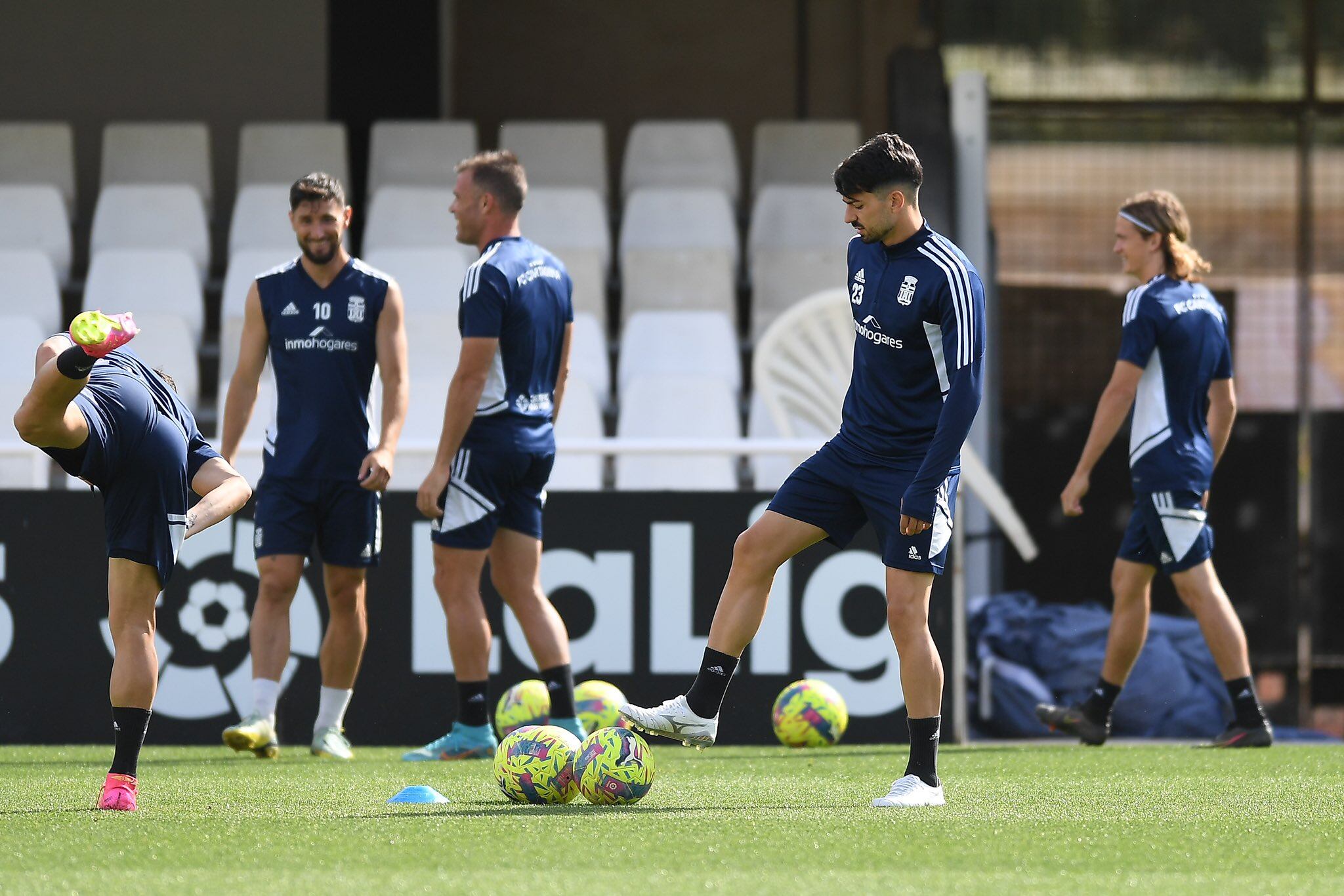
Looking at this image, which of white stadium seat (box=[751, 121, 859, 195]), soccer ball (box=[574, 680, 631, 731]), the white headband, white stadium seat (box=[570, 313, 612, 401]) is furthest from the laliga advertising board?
white stadium seat (box=[751, 121, 859, 195])

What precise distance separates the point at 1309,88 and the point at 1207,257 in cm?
117

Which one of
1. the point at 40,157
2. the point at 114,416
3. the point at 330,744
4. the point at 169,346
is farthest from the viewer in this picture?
the point at 40,157

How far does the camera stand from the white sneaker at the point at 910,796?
4883 millimetres

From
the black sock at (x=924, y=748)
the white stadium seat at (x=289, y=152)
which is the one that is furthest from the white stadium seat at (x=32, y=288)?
the black sock at (x=924, y=748)

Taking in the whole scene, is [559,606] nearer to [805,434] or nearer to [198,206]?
[805,434]

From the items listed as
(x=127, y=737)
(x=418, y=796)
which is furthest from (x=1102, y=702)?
(x=127, y=737)

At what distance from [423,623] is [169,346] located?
9.85 ft

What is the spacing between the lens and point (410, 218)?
11.0m

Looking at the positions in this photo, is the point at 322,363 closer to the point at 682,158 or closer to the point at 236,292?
the point at 236,292

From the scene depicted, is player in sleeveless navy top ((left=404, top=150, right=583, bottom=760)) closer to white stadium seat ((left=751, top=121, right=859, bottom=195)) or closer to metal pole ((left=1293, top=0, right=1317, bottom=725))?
white stadium seat ((left=751, top=121, right=859, bottom=195))

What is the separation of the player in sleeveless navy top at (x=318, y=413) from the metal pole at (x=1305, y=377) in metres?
6.01

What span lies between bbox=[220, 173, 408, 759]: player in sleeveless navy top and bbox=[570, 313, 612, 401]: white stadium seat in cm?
323

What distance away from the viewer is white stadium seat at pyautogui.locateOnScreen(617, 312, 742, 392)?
9.93 m

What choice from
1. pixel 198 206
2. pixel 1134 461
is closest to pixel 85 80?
pixel 198 206
